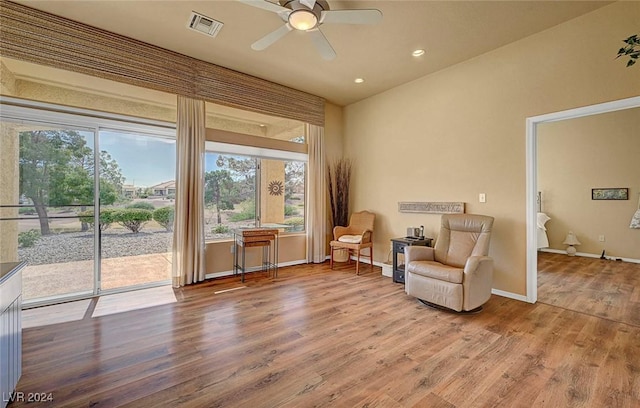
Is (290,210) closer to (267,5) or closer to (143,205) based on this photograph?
(143,205)

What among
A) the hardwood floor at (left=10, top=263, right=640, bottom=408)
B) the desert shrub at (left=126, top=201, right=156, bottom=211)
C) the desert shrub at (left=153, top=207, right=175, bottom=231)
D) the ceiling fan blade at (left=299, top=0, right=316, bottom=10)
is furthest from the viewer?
the desert shrub at (left=153, top=207, right=175, bottom=231)

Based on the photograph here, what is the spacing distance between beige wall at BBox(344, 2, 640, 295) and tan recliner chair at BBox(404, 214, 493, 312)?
0.46 metres

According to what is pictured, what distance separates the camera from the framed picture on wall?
5406 millimetres

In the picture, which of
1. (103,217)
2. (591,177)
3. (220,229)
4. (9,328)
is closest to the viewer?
(9,328)

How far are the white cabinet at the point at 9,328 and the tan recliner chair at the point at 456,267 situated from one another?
342cm

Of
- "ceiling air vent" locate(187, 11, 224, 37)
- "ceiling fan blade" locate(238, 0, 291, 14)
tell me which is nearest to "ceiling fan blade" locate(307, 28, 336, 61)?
"ceiling fan blade" locate(238, 0, 291, 14)

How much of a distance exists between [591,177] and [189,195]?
7.92 meters

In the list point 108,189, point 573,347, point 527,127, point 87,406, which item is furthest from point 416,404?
point 108,189

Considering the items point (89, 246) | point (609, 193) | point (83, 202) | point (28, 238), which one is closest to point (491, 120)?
point (609, 193)

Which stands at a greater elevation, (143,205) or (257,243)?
(143,205)

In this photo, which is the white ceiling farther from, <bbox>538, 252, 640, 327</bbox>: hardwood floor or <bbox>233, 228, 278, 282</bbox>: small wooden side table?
<bbox>538, 252, 640, 327</bbox>: hardwood floor

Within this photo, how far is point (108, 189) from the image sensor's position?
11.9ft

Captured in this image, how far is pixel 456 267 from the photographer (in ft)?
11.3

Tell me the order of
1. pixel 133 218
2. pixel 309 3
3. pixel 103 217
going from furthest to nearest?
pixel 133 218 < pixel 103 217 < pixel 309 3
